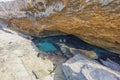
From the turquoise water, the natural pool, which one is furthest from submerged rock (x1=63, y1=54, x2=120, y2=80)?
the turquoise water

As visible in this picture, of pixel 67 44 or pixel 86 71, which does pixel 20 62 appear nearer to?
pixel 67 44

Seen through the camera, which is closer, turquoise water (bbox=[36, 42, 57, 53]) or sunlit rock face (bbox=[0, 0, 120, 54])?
sunlit rock face (bbox=[0, 0, 120, 54])

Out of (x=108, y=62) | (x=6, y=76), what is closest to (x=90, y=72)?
(x=108, y=62)

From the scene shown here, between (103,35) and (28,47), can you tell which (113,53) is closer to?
(103,35)

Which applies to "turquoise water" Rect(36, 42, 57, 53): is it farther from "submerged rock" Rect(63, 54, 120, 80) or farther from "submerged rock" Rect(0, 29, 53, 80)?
"submerged rock" Rect(63, 54, 120, 80)

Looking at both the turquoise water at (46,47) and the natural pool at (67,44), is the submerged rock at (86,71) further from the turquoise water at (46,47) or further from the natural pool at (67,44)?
the turquoise water at (46,47)

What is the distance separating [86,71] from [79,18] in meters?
0.91

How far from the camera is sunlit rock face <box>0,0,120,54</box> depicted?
3488 millimetres

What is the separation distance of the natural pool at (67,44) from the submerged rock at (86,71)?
1.36ft

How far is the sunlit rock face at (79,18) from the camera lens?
3.49 meters

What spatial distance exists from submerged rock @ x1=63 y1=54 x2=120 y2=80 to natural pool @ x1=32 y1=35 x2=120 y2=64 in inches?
16.3

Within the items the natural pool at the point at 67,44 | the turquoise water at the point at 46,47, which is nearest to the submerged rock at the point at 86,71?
the natural pool at the point at 67,44

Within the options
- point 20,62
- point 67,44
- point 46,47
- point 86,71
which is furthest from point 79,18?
point 20,62

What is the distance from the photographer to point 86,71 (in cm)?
347
